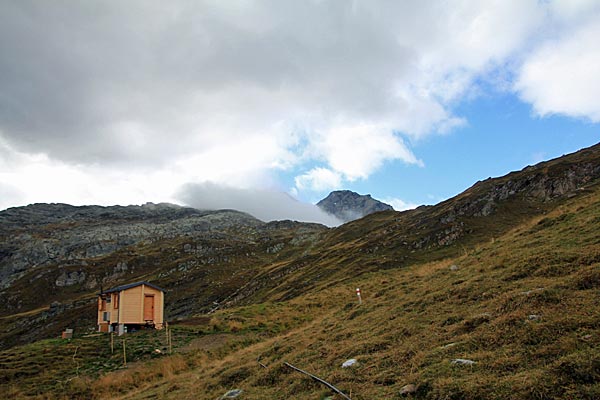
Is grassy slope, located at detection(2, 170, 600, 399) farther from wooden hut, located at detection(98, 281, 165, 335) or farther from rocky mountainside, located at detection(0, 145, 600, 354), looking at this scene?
rocky mountainside, located at detection(0, 145, 600, 354)

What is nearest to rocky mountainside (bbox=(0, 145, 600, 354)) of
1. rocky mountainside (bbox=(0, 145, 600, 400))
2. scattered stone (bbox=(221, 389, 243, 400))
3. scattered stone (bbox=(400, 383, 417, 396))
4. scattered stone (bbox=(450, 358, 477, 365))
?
rocky mountainside (bbox=(0, 145, 600, 400))

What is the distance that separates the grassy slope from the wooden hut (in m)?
23.3

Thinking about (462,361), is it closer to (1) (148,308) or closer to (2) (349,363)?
(2) (349,363)

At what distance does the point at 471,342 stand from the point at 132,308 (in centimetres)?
4678

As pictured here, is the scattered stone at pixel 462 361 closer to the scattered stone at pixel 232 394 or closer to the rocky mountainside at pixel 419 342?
the rocky mountainside at pixel 419 342

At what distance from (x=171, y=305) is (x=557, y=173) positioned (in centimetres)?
9121

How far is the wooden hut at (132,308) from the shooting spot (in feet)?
155

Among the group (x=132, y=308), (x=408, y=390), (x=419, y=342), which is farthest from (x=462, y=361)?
(x=132, y=308)

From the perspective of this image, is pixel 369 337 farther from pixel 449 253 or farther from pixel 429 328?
pixel 449 253

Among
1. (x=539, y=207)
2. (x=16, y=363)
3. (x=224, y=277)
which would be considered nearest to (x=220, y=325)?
(x=16, y=363)

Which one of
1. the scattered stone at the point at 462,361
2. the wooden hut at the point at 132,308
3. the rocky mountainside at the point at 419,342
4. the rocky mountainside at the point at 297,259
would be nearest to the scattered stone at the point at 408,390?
the rocky mountainside at the point at 419,342

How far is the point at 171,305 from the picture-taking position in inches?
3935

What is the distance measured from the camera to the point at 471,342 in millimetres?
9953

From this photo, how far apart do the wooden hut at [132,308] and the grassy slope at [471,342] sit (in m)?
23.3
